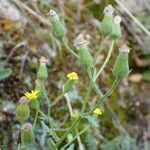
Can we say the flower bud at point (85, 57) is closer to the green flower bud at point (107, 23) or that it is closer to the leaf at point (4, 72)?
the green flower bud at point (107, 23)

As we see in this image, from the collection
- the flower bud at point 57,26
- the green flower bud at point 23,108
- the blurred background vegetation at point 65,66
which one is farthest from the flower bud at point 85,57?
the blurred background vegetation at point 65,66

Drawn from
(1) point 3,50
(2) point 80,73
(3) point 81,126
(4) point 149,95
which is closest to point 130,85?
(4) point 149,95

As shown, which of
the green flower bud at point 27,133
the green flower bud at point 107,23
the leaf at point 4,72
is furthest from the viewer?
the leaf at point 4,72

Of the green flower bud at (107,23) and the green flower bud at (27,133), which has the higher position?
the green flower bud at (107,23)

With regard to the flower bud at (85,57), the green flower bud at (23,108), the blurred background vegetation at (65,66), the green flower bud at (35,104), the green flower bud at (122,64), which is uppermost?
the green flower bud at (122,64)

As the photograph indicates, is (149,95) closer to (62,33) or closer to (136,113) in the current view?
(136,113)

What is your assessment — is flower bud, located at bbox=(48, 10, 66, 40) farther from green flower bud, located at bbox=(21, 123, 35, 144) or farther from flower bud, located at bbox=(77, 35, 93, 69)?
green flower bud, located at bbox=(21, 123, 35, 144)

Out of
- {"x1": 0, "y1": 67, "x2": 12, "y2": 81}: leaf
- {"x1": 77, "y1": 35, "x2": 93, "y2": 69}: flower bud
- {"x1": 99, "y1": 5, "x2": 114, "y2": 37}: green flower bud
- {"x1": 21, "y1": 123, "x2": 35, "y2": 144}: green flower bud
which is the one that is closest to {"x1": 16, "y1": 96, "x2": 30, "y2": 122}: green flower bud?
{"x1": 21, "y1": 123, "x2": 35, "y2": 144}: green flower bud

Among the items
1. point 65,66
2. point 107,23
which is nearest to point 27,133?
point 107,23

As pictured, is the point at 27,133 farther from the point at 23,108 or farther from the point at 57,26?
the point at 57,26
